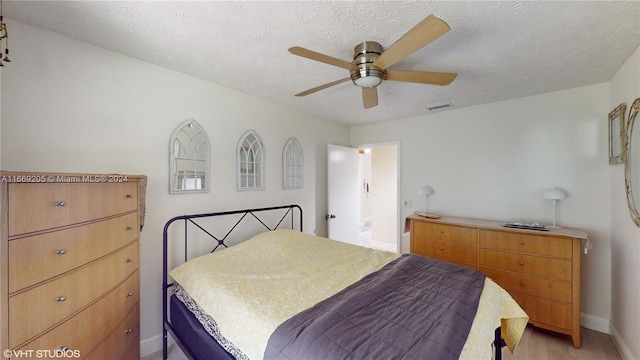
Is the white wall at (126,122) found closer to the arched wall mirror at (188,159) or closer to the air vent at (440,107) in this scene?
the arched wall mirror at (188,159)

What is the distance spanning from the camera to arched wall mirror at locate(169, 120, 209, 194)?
7.26 feet

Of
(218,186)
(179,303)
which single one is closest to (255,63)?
(218,186)

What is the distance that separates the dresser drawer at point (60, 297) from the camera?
1.00 meters

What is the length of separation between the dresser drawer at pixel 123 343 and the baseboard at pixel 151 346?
0.33 metres

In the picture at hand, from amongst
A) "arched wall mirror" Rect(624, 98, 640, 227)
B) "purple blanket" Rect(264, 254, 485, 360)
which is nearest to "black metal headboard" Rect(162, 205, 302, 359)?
"purple blanket" Rect(264, 254, 485, 360)

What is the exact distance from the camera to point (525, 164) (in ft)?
9.39

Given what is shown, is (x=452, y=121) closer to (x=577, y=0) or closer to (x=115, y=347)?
(x=577, y=0)

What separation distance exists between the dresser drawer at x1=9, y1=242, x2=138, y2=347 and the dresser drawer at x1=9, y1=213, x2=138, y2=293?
0.15 ft

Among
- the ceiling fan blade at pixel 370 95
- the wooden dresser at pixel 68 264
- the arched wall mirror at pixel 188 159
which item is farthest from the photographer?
the arched wall mirror at pixel 188 159

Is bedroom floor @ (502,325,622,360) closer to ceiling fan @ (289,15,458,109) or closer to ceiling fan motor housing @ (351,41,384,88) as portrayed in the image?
ceiling fan @ (289,15,458,109)

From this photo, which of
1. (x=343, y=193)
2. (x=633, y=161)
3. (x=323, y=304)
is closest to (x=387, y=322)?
(x=323, y=304)

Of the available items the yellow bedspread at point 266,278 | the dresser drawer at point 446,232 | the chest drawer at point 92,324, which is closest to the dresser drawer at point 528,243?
the dresser drawer at point 446,232

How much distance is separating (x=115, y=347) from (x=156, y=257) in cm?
72

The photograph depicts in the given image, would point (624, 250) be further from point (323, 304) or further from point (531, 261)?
point (323, 304)
